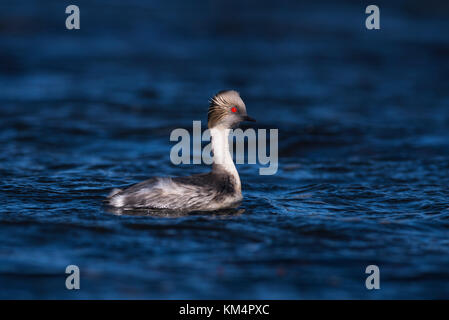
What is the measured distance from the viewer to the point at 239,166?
1242cm

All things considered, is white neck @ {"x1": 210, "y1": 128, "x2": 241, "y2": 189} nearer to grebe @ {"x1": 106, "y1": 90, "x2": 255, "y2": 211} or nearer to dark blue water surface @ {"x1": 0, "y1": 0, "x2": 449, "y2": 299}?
grebe @ {"x1": 106, "y1": 90, "x2": 255, "y2": 211}

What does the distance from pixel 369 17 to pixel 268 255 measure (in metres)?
20.4

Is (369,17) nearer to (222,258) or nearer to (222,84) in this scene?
(222,84)

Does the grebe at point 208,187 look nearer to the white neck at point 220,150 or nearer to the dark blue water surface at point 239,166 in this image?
the white neck at point 220,150

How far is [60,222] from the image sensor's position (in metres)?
8.41

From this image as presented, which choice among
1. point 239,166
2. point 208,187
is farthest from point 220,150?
point 239,166

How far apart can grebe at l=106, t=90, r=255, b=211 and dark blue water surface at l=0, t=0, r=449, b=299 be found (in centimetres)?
26

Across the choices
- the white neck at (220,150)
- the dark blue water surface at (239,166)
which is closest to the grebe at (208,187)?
the white neck at (220,150)

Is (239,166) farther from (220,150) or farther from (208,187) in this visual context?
(208,187)

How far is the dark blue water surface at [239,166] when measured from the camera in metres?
7.34

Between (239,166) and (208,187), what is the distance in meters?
3.41

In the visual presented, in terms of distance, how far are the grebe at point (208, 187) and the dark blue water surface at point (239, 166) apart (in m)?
0.26
